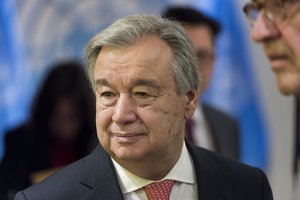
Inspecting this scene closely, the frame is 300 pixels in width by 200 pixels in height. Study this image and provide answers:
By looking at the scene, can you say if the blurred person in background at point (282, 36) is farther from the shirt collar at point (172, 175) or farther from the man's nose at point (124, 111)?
the man's nose at point (124, 111)

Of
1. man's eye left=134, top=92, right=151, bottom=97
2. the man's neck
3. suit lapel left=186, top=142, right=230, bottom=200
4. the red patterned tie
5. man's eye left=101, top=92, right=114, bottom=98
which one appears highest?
man's eye left=101, top=92, right=114, bottom=98

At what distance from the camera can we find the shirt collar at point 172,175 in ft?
7.38

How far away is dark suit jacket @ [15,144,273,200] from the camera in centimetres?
220

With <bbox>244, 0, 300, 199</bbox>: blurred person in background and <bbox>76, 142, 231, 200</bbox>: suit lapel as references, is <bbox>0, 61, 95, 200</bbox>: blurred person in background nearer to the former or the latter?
<bbox>76, 142, 231, 200</bbox>: suit lapel

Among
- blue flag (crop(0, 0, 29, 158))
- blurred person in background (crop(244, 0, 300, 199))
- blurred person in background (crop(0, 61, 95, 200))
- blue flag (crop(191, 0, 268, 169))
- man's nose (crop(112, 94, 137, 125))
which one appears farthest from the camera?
blue flag (crop(191, 0, 268, 169))

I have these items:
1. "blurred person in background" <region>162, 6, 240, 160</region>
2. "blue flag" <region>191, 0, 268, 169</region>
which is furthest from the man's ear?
"blue flag" <region>191, 0, 268, 169</region>

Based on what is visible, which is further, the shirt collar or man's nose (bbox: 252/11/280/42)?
man's nose (bbox: 252/11/280/42)

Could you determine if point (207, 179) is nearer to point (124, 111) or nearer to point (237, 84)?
point (124, 111)

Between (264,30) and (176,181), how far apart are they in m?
0.58

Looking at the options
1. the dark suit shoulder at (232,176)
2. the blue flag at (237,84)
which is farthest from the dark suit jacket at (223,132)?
the dark suit shoulder at (232,176)

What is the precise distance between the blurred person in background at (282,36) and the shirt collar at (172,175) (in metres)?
0.39

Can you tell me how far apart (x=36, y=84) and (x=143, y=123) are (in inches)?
88.5

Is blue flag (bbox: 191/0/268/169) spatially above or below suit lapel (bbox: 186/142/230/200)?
below

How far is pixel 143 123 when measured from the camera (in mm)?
2180
